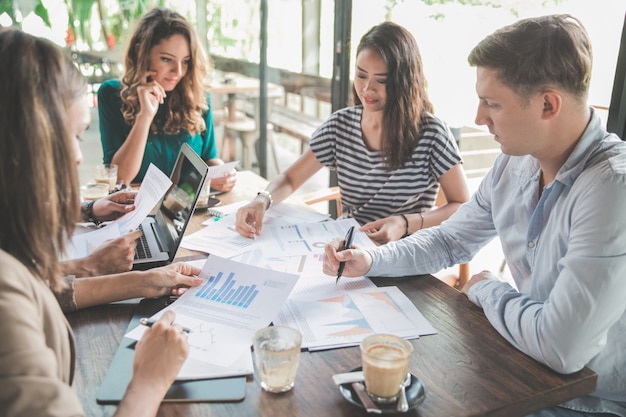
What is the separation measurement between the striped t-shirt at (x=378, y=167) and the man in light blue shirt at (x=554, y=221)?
1.92 feet

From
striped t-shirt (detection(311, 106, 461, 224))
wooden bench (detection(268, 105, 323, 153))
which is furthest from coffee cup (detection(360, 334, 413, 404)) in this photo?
wooden bench (detection(268, 105, 323, 153))

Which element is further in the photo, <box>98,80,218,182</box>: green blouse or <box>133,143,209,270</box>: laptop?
<box>98,80,218,182</box>: green blouse

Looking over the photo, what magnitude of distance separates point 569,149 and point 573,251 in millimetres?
270

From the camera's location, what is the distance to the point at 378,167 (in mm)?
2014

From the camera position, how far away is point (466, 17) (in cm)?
285

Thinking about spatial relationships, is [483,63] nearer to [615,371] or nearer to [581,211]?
[581,211]

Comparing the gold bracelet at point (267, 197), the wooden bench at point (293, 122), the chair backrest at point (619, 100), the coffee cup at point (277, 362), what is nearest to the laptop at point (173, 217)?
the gold bracelet at point (267, 197)

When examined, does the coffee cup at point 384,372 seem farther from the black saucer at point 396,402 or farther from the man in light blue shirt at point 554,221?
the man in light blue shirt at point 554,221

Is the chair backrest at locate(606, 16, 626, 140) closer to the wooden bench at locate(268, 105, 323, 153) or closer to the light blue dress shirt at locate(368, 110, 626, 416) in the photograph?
the light blue dress shirt at locate(368, 110, 626, 416)

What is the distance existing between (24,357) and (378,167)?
4.98 ft

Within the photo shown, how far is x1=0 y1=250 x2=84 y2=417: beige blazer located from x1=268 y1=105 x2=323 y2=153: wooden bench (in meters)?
3.59

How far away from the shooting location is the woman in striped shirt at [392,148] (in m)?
1.89

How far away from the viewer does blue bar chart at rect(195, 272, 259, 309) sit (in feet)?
3.81

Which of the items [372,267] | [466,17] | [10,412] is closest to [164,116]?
[372,267]
